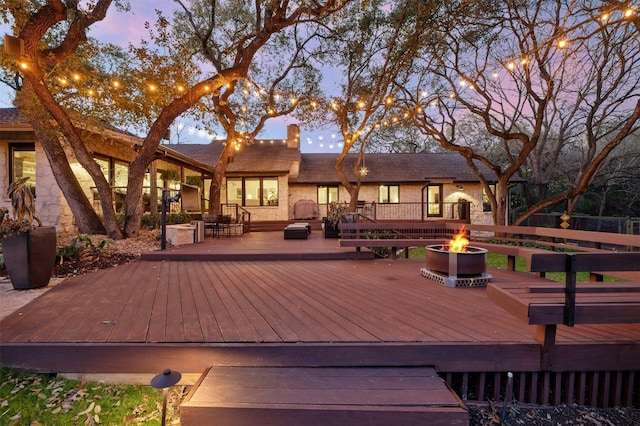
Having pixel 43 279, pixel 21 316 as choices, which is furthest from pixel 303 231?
pixel 21 316

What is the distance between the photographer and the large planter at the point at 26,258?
3.98m

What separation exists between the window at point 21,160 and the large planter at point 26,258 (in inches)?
257

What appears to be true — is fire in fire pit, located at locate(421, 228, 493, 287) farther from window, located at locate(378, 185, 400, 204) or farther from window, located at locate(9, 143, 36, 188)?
window, located at locate(378, 185, 400, 204)

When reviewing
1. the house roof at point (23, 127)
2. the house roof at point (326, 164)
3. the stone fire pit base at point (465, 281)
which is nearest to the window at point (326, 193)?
the house roof at point (326, 164)

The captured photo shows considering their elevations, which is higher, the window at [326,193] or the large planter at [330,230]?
the window at [326,193]

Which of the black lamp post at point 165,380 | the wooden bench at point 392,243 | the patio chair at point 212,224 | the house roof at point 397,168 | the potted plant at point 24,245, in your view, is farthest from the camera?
the house roof at point 397,168

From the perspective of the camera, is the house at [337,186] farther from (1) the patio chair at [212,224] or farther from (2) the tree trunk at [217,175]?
(1) the patio chair at [212,224]

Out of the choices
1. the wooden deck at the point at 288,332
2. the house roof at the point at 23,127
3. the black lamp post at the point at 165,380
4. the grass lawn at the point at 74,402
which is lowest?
the grass lawn at the point at 74,402

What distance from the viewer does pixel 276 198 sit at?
15891 millimetres

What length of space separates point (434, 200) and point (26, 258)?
1717cm

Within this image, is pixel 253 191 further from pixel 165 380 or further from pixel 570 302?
pixel 570 302

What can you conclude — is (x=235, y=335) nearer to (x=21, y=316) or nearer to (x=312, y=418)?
(x=312, y=418)

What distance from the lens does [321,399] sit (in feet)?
5.96

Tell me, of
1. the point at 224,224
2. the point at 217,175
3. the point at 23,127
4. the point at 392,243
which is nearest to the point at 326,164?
the point at 217,175
